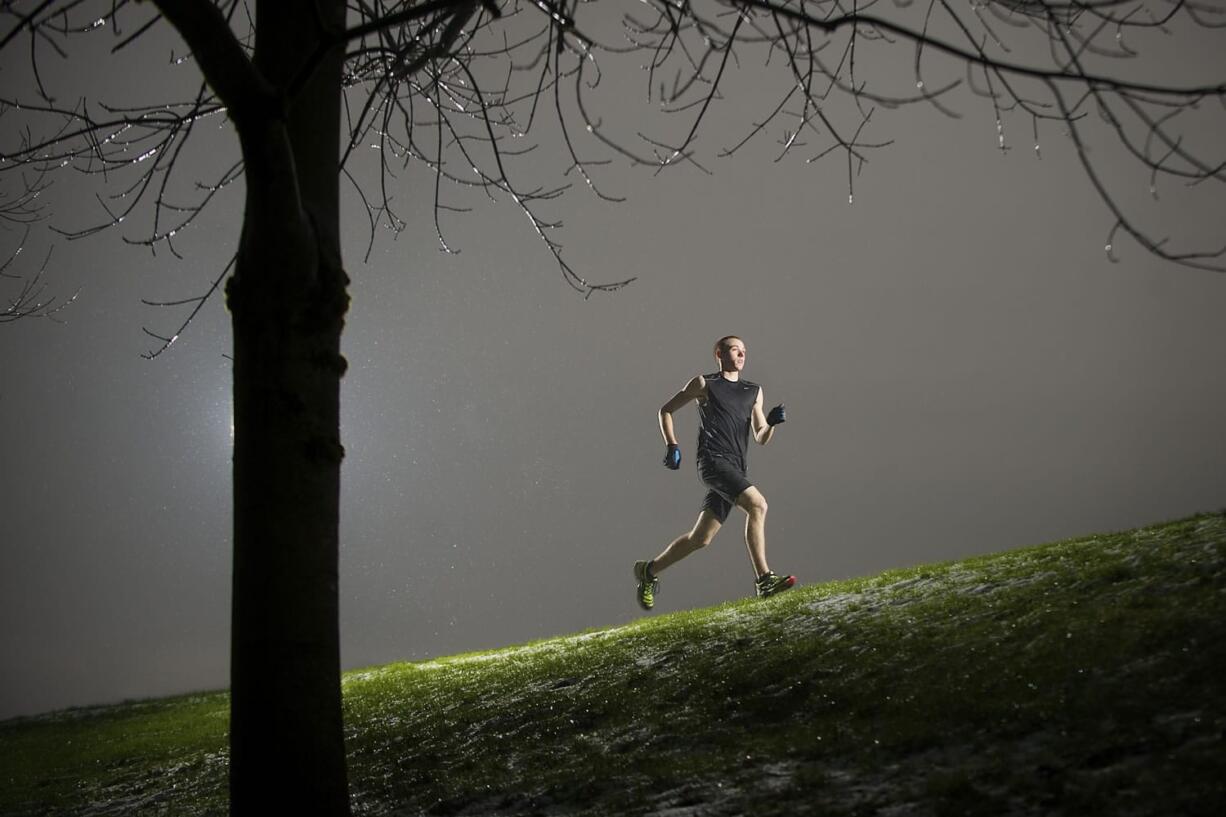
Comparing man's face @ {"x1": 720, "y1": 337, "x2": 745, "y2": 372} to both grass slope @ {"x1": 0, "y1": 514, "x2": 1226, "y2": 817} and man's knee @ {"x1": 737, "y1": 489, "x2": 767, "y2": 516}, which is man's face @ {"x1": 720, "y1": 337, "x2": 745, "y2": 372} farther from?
grass slope @ {"x1": 0, "y1": 514, "x2": 1226, "y2": 817}

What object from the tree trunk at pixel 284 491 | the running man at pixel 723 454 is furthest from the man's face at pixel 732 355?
the tree trunk at pixel 284 491

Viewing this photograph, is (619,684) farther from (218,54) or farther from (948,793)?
(218,54)

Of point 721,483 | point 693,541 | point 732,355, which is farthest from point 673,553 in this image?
point 732,355

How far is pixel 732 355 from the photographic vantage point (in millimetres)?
9188

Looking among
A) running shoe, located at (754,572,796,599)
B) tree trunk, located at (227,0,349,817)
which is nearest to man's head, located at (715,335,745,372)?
running shoe, located at (754,572,796,599)

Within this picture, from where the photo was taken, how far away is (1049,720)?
9.45ft

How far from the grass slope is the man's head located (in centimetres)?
346

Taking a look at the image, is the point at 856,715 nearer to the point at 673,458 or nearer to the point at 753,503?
the point at 753,503

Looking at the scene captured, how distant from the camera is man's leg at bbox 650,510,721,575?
873 centimetres

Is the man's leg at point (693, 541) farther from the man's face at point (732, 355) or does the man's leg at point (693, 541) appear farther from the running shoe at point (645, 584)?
the man's face at point (732, 355)

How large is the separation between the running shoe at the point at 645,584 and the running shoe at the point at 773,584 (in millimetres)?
1619

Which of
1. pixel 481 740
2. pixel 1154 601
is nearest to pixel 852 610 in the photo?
pixel 1154 601

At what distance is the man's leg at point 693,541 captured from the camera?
873cm

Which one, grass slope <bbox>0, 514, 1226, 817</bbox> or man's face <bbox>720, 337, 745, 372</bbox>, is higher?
man's face <bbox>720, 337, 745, 372</bbox>
